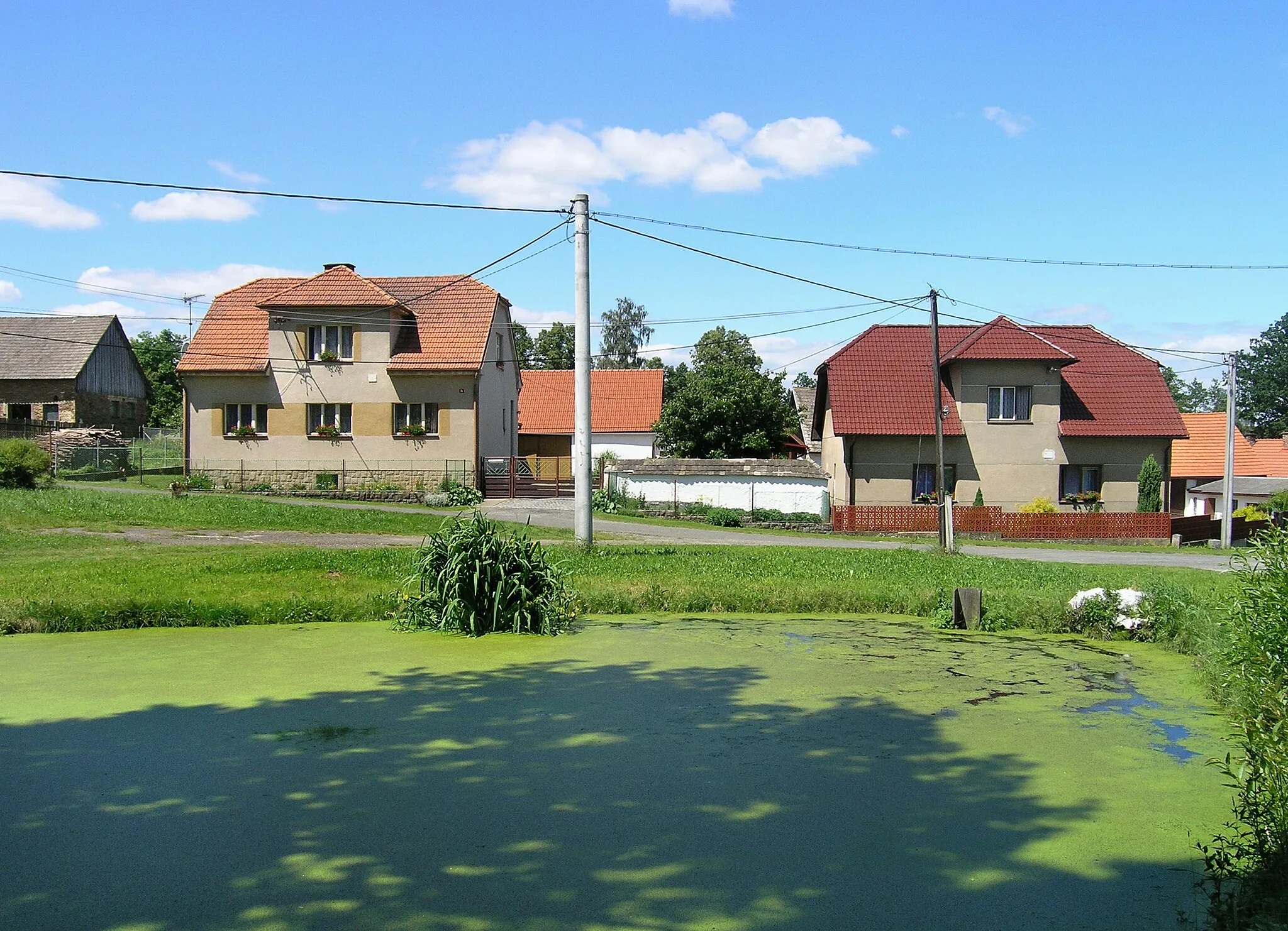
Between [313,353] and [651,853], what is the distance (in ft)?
107

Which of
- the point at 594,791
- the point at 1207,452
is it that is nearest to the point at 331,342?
the point at 594,791

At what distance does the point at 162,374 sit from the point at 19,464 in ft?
147

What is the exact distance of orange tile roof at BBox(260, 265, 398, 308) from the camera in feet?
112

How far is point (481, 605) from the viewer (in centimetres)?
1033

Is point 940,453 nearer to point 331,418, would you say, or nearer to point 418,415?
point 418,415

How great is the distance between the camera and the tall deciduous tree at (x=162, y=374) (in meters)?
64.1

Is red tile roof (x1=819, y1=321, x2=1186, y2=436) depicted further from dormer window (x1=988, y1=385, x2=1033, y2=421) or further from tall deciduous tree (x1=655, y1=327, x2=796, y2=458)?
tall deciduous tree (x1=655, y1=327, x2=796, y2=458)

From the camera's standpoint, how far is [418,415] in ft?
114

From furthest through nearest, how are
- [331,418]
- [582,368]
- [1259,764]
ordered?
[331,418], [582,368], [1259,764]

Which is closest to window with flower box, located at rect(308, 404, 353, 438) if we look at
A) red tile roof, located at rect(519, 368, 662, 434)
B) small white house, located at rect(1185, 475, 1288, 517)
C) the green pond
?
red tile roof, located at rect(519, 368, 662, 434)

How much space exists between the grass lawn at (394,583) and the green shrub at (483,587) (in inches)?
42.2

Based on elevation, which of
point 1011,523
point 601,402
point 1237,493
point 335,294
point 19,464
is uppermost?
point 335,294

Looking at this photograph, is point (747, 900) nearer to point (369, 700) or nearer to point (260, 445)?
point (369, 700)

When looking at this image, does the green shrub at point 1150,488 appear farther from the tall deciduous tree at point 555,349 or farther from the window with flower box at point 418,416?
the tall deciduous tree at point 555,349
